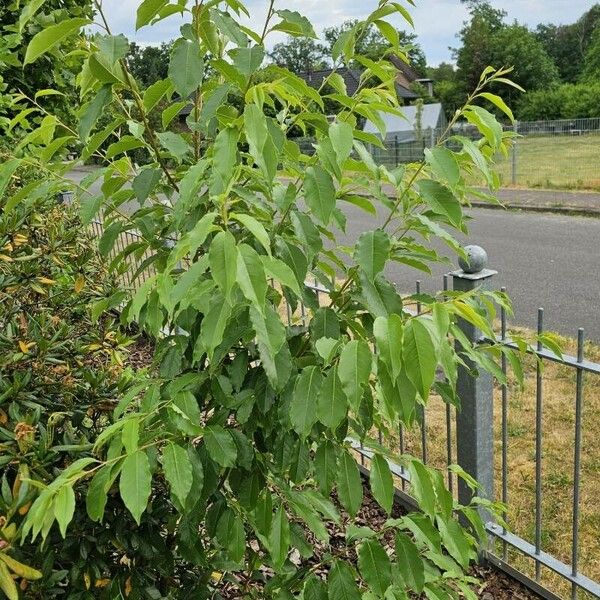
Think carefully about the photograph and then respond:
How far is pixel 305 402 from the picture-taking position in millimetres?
1194

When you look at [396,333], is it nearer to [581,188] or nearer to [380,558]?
[380,558]

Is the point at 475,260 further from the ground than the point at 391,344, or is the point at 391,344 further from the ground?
the point at 391,344

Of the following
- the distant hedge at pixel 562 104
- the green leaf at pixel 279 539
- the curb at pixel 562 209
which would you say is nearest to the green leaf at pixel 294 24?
the green leaf at pixel 279 539

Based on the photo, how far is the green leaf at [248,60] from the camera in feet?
3.62

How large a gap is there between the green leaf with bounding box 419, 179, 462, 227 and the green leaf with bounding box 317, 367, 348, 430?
0.36 meters

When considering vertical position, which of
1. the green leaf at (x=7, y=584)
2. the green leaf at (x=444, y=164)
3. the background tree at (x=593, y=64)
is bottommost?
the green leaf at (x=7, y=584)

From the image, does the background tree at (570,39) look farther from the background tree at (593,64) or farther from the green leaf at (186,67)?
the green leaf at (186,67)

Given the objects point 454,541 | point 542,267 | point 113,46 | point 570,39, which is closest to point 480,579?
point 454,541

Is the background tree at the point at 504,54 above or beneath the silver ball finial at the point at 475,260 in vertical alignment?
above

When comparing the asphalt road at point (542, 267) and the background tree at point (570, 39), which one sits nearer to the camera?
the asphalt road at point (542, 267)

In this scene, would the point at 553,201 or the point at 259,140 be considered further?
the point at 553,201

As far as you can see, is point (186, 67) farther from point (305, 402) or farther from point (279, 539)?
point (279, 539)

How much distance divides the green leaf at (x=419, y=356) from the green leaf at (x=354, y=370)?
86mm

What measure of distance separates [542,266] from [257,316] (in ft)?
28.1
